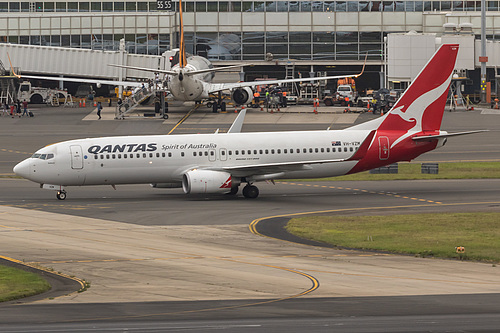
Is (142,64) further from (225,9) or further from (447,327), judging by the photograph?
(447,327)

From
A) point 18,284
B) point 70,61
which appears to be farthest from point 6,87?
point 18,284

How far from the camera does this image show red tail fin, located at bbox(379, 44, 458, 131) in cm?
5216

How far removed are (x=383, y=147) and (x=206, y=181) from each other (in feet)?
35.3

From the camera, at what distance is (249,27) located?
127m

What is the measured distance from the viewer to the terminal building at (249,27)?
124 meters

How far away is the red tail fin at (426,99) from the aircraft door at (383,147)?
992 mm

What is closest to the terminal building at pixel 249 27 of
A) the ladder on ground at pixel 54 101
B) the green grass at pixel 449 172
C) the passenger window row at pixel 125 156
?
the ladder on ground at pixel 54 101

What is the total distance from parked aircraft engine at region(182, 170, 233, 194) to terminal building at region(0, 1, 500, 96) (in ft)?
251

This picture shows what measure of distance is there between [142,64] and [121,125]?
26560 millimetres

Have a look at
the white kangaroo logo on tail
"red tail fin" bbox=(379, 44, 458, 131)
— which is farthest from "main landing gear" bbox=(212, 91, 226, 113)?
the white kangaroo logo on tail

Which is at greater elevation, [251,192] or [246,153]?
[246,153]

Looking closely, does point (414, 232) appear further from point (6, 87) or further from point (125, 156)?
point (6, 87)

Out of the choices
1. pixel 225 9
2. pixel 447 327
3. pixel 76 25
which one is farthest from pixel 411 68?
pixel 447 327

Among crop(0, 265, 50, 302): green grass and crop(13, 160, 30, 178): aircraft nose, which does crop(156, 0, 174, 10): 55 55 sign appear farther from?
crop(0, 265, 50, 302): green grass
